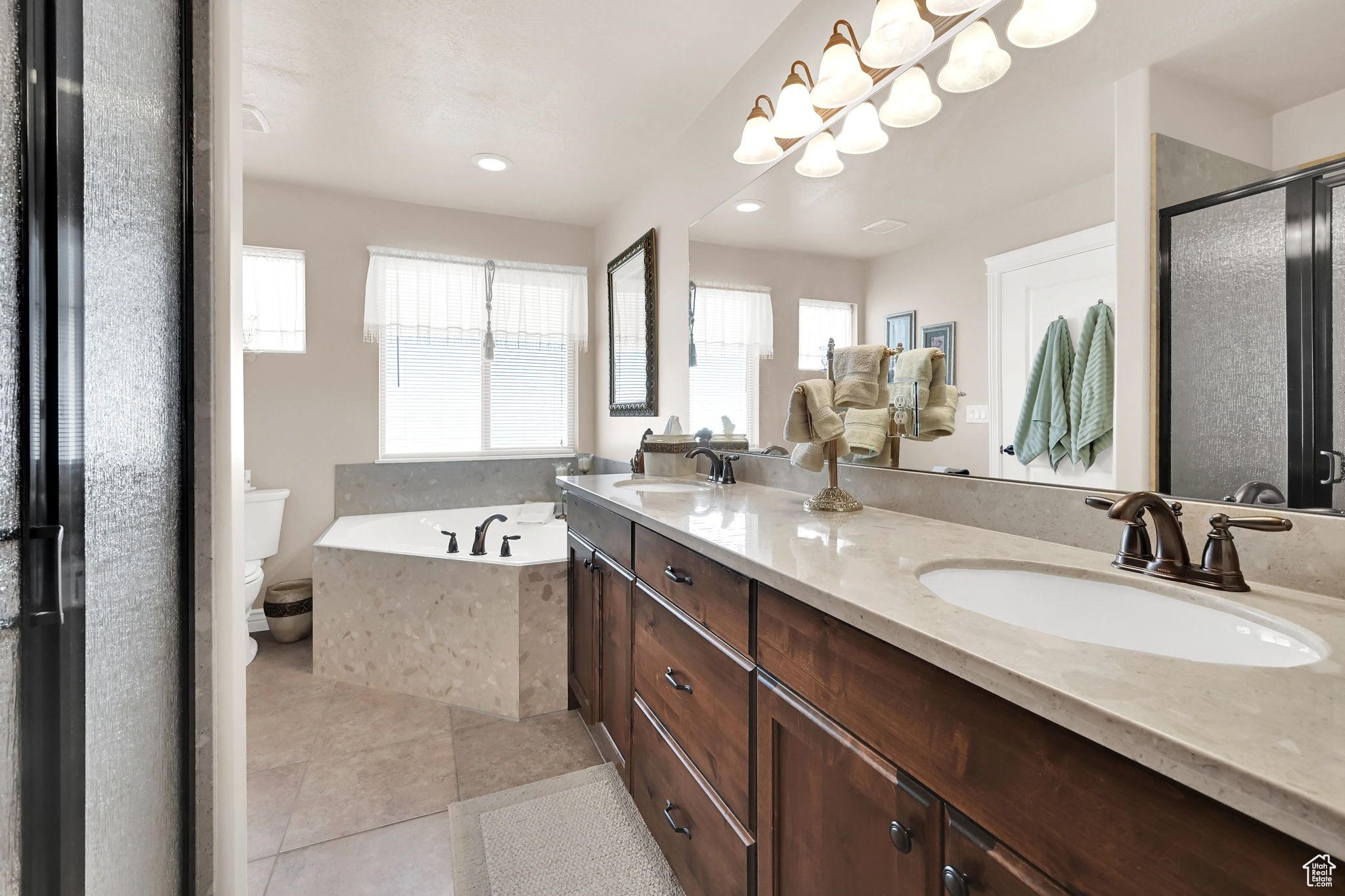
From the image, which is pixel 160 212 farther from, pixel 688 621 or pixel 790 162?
pixel 790 162

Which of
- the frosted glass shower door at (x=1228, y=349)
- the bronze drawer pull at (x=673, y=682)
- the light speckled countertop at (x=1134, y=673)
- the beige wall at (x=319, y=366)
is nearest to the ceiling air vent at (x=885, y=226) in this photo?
the frosted glass shower door at (x=1228, y=349)

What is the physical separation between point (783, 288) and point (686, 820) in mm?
1533

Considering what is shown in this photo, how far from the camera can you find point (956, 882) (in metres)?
0.60

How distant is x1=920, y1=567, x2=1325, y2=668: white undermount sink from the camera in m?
0.69

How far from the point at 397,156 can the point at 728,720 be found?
3016 mm

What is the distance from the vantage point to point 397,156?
9.36 ft

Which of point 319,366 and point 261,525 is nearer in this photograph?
point 261,525

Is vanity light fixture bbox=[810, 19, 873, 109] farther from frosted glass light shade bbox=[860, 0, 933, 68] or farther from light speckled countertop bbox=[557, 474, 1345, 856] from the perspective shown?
light speckled countertop bbox=[557, 474, 1345, 856]

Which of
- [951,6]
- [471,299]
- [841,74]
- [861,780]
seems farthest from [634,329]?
[861,780]

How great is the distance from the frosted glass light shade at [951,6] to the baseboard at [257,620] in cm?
378

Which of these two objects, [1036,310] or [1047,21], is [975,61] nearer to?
[1047,21]

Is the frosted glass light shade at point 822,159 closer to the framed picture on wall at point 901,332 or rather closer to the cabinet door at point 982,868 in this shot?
the framed picture on wall at point 901,332

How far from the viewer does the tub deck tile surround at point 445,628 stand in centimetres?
224

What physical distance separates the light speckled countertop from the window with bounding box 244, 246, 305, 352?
3.13m
